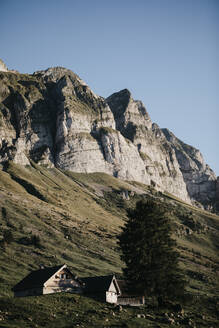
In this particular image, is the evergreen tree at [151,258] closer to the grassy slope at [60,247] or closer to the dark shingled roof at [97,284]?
the dark shingled roof at [97,284]

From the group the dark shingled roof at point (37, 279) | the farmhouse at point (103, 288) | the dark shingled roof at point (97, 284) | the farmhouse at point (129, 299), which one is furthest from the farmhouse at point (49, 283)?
the farmhouse at point (129, 299)

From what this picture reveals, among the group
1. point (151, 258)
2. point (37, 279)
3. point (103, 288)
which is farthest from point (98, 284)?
point (151, 258)

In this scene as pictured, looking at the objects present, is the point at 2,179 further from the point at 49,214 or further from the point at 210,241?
the point at 210,241

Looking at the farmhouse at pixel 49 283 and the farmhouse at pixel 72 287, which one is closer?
the farmhouse at pixel 49 283

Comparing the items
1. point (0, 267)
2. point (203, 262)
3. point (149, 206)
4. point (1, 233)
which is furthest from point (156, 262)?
point (203, 262)

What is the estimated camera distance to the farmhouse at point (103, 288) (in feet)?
212

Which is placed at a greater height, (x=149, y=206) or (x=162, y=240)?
(x=149, y=206)

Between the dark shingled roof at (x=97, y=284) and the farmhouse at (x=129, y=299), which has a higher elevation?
the dark shingled roof at (x=97, y=284)

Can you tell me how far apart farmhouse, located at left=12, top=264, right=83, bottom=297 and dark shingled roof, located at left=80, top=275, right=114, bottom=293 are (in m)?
1.37

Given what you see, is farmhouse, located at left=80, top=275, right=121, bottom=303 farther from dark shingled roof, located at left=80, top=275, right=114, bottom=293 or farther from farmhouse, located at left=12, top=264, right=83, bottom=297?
farmhouse, located at left=12, top=264, right=83, bottom=297

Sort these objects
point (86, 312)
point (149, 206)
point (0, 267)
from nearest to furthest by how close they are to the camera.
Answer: point (86, 312)
point (149, 206)
point (0, 267)

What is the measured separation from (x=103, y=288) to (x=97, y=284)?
232 cm

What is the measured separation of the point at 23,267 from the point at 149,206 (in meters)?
41.1

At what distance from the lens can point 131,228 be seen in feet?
211
